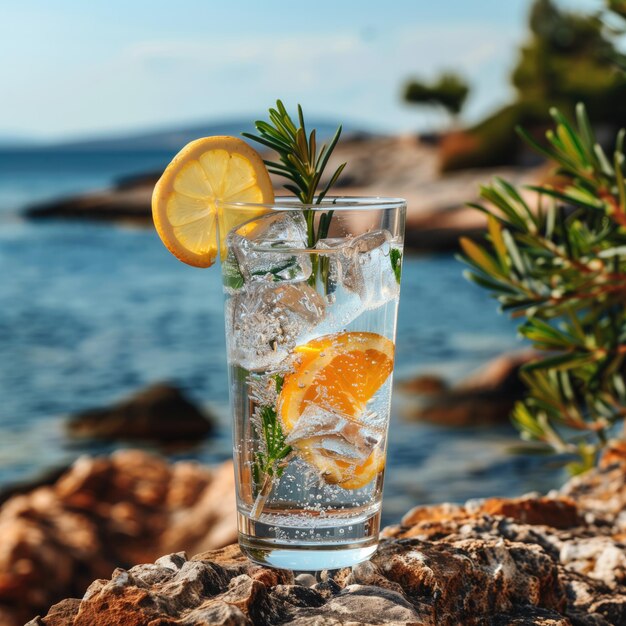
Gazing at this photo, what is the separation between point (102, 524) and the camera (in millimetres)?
4980

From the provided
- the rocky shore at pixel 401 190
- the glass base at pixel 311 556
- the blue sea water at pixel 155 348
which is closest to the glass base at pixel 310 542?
the glass base at pixel 311 556

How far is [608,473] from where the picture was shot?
2188mm

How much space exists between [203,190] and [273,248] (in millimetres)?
184

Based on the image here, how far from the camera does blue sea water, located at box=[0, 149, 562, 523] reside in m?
6.88

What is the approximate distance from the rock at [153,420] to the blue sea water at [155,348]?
0.17 metres

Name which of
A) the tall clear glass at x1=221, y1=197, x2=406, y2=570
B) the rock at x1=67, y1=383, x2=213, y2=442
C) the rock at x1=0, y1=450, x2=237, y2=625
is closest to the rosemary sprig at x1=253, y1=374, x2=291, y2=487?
the tall clear glass at x1=221, y1=197, x2=406, y2=570

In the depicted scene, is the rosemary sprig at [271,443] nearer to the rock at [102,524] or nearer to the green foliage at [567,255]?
the green foliage at [567,255]

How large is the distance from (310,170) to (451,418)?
675cm

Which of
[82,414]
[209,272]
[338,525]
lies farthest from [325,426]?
[209,272]

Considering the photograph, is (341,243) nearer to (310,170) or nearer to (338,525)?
(310,170)

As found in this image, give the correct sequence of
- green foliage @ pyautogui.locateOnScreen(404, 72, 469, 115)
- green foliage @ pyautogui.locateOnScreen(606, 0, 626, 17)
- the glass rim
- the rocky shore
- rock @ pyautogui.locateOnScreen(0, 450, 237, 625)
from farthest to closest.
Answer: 1. green foliage @ pyautogui.locateOnScreen(404, 72, 469, 115)
2. the rocky shore
3. rock @ pyautogui.locateOnScreen(0, 450, 237, 625)
4. green foliage @ pyautogui.locateOnScreen(606, 0, 626, 17)
5. the glass rim

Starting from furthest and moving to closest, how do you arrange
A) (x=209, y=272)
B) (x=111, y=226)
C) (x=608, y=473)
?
(x=111, y=226)
(x=209, y=272)
(x=608, y=473)

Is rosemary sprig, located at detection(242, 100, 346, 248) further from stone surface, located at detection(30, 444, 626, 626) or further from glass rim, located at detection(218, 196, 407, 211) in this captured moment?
stone surface, located at detection(30, 444, 626, 626)

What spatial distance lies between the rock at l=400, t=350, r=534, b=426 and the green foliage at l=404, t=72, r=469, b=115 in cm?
1396
